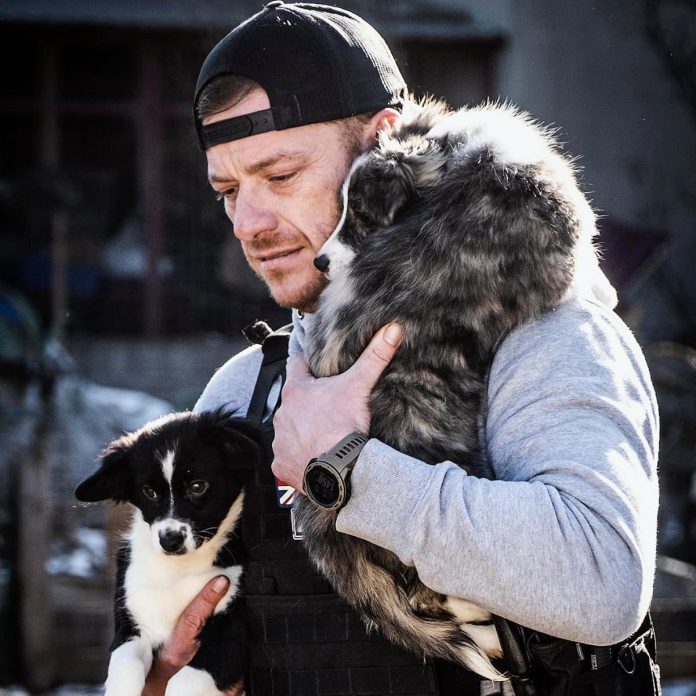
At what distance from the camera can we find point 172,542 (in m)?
2.55

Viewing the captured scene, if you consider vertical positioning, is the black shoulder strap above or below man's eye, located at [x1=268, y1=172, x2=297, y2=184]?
below

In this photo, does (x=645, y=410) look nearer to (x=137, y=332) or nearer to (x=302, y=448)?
(x=302, y=448)

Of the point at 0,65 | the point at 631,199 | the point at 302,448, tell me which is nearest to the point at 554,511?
the point at 302,448

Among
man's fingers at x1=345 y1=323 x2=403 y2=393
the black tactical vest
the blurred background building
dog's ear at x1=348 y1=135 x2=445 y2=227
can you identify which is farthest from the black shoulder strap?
the blurred background building

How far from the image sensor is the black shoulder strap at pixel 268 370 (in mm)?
2547

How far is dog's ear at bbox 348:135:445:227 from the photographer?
2.11 metres

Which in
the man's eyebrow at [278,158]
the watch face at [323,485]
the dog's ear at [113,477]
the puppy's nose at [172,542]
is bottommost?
the puppy's nose at [172,542]

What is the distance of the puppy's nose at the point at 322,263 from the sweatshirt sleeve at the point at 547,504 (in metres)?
0.50

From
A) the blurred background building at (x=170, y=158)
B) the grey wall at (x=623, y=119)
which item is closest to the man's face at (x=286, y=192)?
the blurred background building at (x=170, y=158)

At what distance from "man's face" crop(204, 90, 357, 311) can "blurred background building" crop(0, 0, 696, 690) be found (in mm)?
6625

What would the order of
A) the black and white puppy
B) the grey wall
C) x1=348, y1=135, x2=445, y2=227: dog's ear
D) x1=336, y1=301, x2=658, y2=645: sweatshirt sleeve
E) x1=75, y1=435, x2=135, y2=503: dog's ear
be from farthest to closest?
the grey wall < x1=75, y1=435, x2=135, y2=503: dog's ear < the black and white puppy < x1=348, y1=135, x2=445, y2=227: dog's ear < x1=336, y1=301, x2=658, y2=645: sweatshirt sleeve

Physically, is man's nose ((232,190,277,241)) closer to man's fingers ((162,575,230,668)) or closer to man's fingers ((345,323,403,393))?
man's fingers ((345,323,403,393))

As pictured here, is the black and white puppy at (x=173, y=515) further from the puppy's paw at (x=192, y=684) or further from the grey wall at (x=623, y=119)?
the grey wall at (x=623, y=119)

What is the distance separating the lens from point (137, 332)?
34.7 ft
